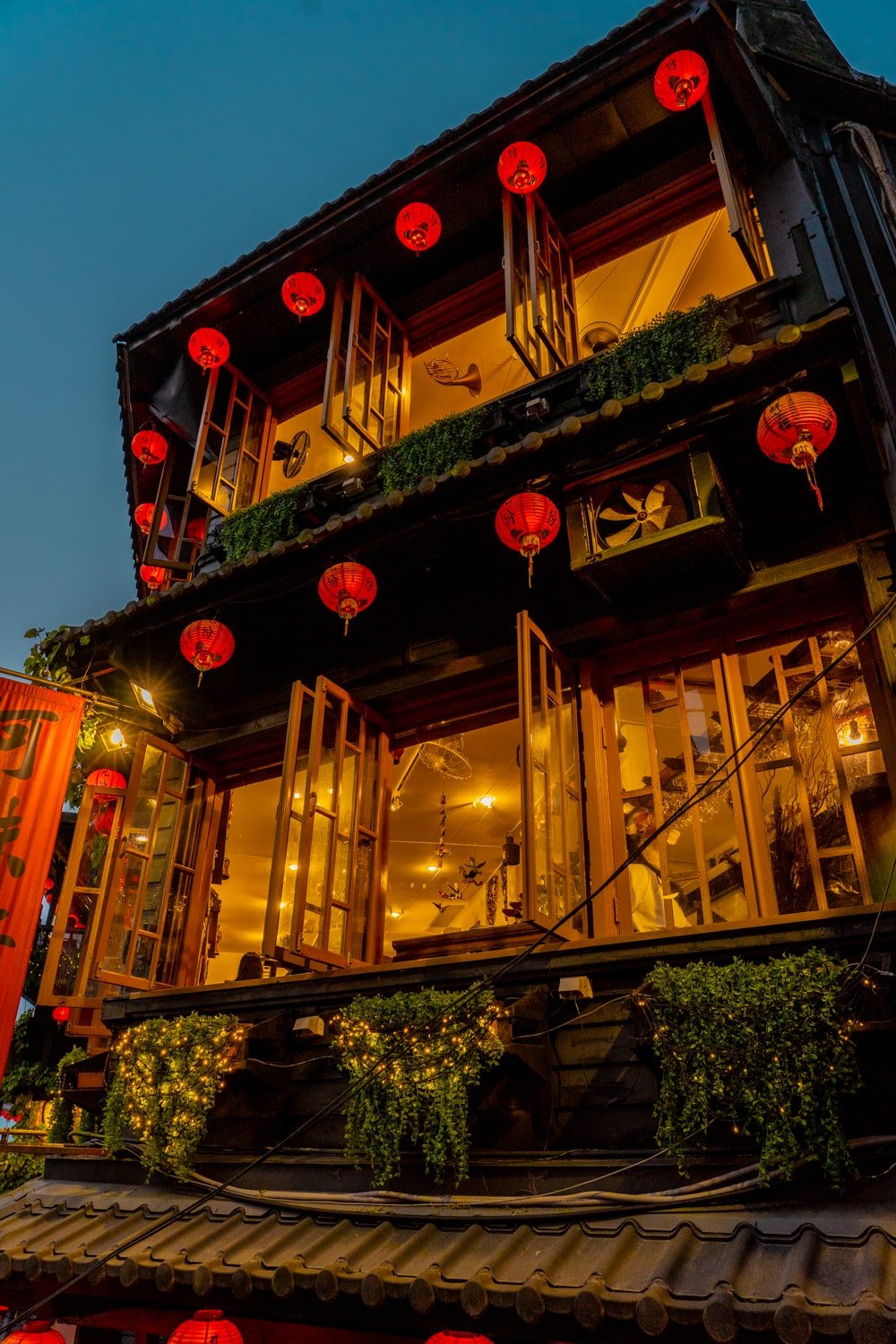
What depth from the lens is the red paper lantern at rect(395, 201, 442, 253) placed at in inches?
392

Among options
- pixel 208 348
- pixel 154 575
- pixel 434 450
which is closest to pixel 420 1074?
pixel 434 450

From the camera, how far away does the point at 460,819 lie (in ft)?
45.4

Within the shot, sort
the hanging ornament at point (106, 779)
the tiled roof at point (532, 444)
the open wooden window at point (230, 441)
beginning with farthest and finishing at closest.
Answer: the open wooden window at point (230, 441)
the hanging ornament at point (106, 779)
the tiled roof at point (532, 444)

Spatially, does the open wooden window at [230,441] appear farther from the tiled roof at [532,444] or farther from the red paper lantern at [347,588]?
the red paper lantern at [347,588]

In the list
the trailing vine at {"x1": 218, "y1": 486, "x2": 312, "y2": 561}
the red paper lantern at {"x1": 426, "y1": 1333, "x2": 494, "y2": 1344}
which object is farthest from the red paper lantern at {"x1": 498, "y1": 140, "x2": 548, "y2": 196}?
the red paper lantern at {"x1": 426, "y1": 1333, "x2": 494, "y2": 1344}

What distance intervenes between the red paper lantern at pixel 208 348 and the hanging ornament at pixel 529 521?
563 cm

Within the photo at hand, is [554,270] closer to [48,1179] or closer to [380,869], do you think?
[380,869]

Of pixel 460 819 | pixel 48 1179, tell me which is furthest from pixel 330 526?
pixel 460 819

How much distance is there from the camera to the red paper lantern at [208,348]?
11.1 m

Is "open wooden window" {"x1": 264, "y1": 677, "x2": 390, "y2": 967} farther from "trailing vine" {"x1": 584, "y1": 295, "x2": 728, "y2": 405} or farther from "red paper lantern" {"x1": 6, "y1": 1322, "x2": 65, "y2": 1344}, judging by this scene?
"trailing vine" {"x1": 584, "y1": 295, "x2": 728, "y2": 405}

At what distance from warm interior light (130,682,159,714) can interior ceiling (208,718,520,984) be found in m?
2.13

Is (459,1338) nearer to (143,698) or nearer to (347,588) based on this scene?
(347,588)

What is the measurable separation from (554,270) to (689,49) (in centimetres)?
223

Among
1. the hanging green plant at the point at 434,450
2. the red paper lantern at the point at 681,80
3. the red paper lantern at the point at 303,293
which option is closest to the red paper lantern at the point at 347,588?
the hanging green plant at the point at 434,450
